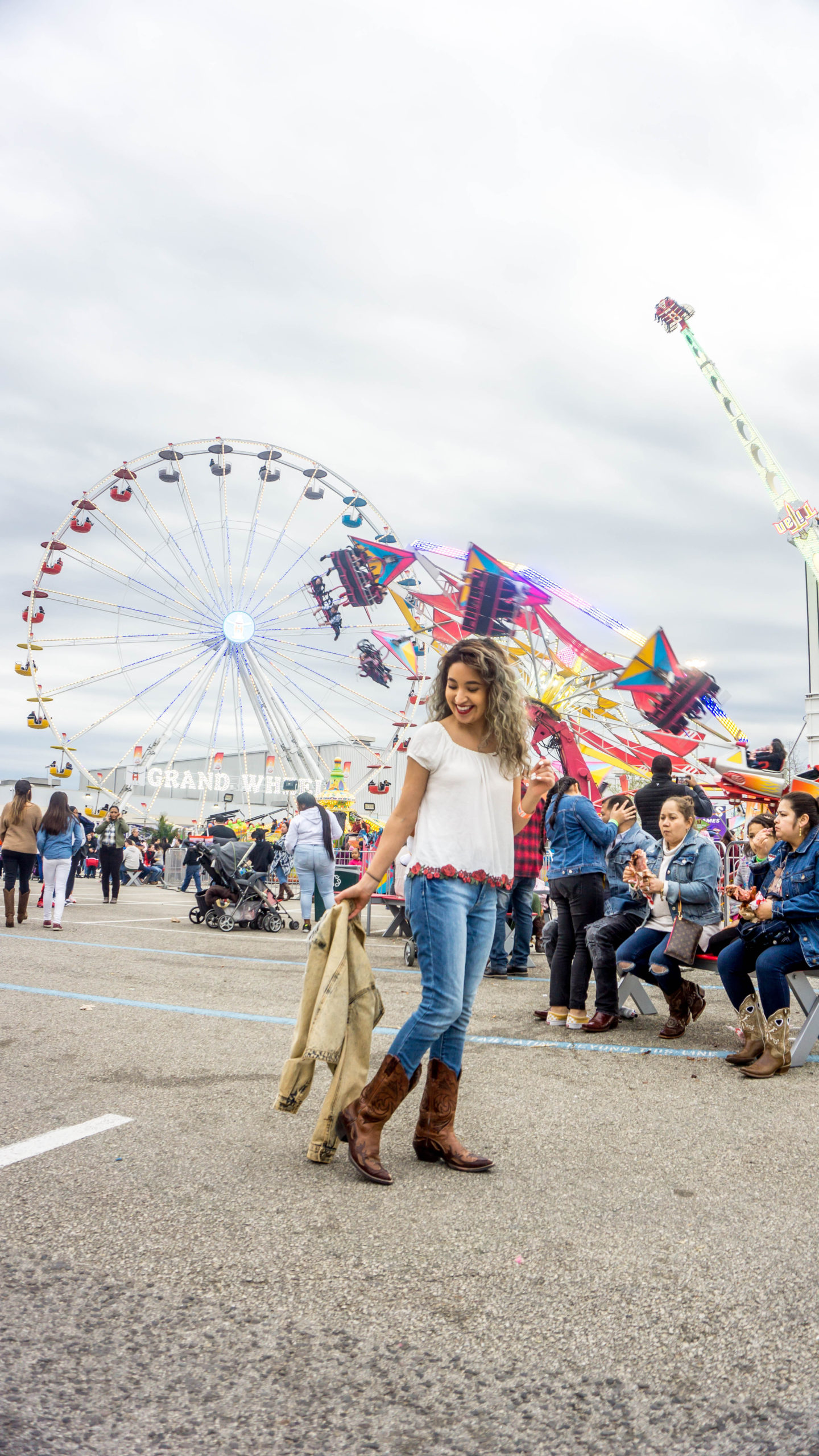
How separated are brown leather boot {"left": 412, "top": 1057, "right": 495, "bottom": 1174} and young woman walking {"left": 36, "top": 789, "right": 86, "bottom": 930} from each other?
26.4 ft

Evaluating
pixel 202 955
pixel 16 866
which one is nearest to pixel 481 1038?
pixel 202 955

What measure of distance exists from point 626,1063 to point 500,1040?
0.81m

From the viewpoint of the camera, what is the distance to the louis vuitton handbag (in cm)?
548

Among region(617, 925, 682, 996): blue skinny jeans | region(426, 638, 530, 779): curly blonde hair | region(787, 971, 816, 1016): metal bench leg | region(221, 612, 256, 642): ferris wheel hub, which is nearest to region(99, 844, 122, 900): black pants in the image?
region(617, 925, 682, 996): blue skinny jeans

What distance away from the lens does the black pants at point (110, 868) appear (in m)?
16.3

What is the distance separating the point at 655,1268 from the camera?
8.05 ft

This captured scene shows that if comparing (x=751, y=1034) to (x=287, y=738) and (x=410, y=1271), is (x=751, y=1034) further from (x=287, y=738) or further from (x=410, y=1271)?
(x=287, y=738)

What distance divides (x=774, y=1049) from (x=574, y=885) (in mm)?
1789

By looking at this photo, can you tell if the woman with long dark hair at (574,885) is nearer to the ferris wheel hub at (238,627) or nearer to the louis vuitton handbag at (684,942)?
the louis vuitton handbag at (684,942)

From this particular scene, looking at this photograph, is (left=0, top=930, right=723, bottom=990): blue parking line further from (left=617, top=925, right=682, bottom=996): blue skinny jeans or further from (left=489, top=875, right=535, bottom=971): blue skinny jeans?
(left=617, top=925, right=682, bottom=996): blue skinny jeans

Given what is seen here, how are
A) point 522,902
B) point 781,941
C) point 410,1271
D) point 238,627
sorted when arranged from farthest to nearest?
point 238,627
point 522,902
point 781,941
point 410,1271

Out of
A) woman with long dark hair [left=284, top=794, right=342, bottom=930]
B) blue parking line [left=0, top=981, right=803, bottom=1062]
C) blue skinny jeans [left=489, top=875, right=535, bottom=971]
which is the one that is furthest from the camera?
woman with long dark hair [left=284, top=794, right=342, bottom=930]

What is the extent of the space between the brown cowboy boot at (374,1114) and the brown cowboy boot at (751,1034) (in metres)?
2.33

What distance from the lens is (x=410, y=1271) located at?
241 centimetres
